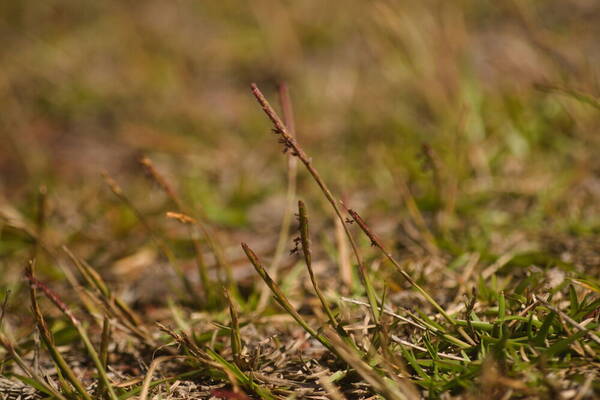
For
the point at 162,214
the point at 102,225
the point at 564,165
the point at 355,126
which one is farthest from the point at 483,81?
the point at 102,225

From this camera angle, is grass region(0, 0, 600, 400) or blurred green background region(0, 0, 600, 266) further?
blurred green background region(0, 0, 600, 266)

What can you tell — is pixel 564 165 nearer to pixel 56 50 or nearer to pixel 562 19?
pixel 562 19

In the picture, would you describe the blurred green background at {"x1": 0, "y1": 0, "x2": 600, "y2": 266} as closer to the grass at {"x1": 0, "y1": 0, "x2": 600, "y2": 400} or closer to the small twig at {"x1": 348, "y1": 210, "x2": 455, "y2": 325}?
the grass at {"x1": 0, "y1": 0, "x2": 600, "y2": 400}

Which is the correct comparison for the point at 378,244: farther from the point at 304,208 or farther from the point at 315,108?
the point at 315,108

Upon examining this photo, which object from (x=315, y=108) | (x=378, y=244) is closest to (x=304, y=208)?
(x=378, y=244)

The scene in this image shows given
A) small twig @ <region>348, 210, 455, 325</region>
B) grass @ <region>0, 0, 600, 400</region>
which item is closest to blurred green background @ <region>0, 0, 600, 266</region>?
grass @ <region>0, 0, 600, 400</region>

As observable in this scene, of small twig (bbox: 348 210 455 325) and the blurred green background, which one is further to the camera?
the blurred green background

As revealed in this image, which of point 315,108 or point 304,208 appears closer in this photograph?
point 304,208

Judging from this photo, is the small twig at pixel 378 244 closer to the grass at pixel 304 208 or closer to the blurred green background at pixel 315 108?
the grass at pixel 304 208
